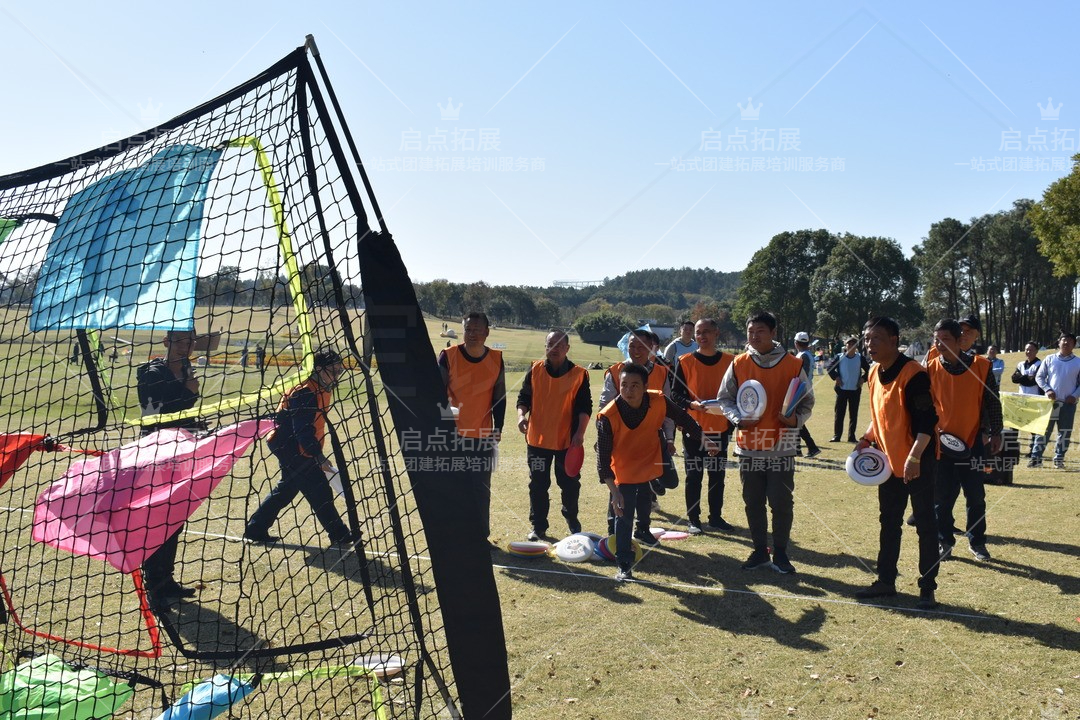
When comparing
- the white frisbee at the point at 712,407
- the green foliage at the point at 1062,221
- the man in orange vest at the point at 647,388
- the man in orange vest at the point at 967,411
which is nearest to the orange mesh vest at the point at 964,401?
the man in orange vest at the point at 967,411

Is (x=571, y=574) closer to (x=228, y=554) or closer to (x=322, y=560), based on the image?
(x=322, y=560)

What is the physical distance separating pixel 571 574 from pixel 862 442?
7.47ft

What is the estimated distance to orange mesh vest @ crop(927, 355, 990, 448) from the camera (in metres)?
5.93

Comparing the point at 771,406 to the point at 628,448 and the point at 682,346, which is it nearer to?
the point at 628,448

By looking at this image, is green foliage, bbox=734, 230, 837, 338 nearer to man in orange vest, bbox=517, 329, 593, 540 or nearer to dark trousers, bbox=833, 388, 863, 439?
dark trousers, bbox=833, 388, 863, 439

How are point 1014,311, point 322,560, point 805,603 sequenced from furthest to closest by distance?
1. point 1014,311
2. point 322,560
3. point 805,603

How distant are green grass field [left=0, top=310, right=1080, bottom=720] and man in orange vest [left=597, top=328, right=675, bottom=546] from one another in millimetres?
278

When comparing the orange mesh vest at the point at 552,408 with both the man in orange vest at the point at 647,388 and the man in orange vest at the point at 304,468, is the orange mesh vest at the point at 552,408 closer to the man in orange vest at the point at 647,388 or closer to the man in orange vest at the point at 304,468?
the man in orange vest at the point at 647,388

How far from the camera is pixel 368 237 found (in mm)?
2725

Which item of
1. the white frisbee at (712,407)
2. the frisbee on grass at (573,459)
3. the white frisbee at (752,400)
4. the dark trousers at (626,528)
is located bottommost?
the dark trousers at (626,528)

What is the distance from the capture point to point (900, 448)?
195 inches

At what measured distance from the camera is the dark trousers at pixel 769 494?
18.3ft

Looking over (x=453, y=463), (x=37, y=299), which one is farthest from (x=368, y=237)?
(x=37, y=299)

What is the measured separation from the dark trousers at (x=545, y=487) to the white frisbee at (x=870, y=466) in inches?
91.7
